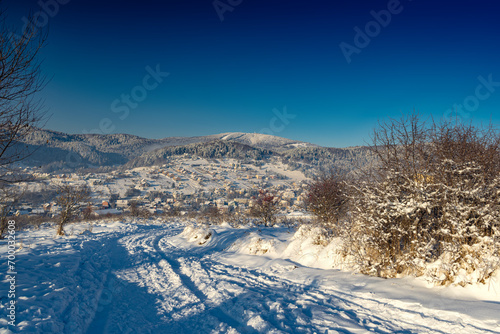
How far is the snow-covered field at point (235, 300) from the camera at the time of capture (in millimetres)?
3990

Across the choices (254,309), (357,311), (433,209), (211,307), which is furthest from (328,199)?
(211,307)

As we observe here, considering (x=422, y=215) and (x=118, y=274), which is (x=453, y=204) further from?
(x=118, y=274)

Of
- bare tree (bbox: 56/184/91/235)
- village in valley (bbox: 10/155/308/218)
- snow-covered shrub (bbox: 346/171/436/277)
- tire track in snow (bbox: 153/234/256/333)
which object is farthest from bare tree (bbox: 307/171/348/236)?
village in valley (bbox: 10/155/308/218)

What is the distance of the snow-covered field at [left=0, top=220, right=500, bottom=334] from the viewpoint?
399cm

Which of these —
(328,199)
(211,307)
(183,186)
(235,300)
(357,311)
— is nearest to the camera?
(357,311)

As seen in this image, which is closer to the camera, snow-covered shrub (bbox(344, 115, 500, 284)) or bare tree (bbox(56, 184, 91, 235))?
snow-covered shrub (bbox(344, 115, 500, 284))

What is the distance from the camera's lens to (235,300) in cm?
533

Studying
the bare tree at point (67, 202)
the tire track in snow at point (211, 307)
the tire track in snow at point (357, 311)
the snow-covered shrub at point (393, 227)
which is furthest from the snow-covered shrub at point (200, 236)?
the snow-covered shrub at point (393, 227)

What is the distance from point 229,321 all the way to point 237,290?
172 cm

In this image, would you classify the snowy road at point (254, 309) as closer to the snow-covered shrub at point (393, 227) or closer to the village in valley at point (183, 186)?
the snow-covered shrub at point (393, 227)

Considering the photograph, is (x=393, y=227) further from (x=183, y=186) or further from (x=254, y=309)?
(x=183, y=186)

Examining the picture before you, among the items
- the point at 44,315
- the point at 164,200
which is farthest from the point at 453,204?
the point at 164,200

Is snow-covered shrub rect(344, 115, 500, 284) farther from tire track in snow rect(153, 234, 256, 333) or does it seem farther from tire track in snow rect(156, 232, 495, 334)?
tire track in snow rect(153, 234, 256, 333)

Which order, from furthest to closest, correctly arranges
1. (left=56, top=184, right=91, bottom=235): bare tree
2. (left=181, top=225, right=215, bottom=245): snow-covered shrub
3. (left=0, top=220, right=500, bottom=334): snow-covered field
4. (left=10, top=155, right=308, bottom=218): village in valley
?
(left=10, top=155, right=308, bottom=218): village in valley < (left=56, top=184, right=91, bottom=235): bare tree < (left=181, top=225, right=215, bottom=245): snow-covered shrub < (left=0, top=220, right=500, bottom=334): snow-covered field
